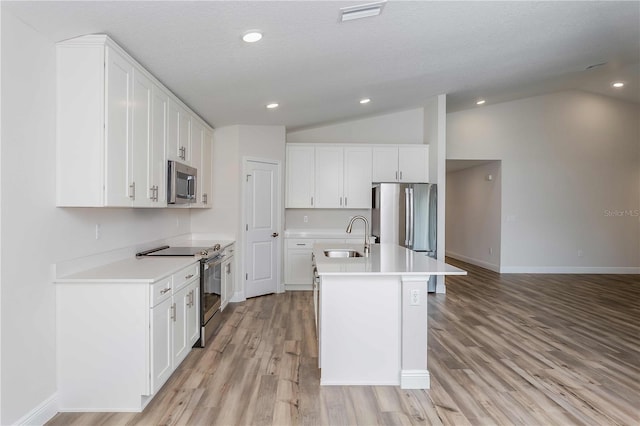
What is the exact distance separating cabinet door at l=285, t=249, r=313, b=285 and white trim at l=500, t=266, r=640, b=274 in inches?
158

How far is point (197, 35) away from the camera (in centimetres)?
246

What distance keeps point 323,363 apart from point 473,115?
236 inches

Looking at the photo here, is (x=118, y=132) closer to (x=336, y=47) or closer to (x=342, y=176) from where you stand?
(x=336, y=47)

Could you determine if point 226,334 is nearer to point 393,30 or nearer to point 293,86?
point 293,86

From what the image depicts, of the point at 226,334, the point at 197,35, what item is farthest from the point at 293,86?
the point at 226,334

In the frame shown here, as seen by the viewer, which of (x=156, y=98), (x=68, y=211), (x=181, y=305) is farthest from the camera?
(x=156, y=98)

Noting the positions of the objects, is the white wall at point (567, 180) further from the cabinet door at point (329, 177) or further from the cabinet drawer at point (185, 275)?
the cabinet drawer at point (185, 275)

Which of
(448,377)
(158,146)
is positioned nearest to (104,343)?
(158,146)

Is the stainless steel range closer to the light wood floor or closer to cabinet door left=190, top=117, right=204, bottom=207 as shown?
the light wood floor

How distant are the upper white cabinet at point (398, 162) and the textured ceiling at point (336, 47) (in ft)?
2.36

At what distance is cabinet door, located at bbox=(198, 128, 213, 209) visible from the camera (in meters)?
4.69

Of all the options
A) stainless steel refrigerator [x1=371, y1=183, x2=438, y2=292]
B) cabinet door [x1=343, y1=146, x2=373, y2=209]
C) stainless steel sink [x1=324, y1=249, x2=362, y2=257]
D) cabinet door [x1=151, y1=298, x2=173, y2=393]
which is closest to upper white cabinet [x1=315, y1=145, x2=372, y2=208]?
cabinet door [x1=343, y1=146, x2=373, y2=209]

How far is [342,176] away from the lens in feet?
19.6

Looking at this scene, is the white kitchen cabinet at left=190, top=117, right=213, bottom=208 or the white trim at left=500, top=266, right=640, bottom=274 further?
the white trim at left=500, top=266, right=640, bottom=274
